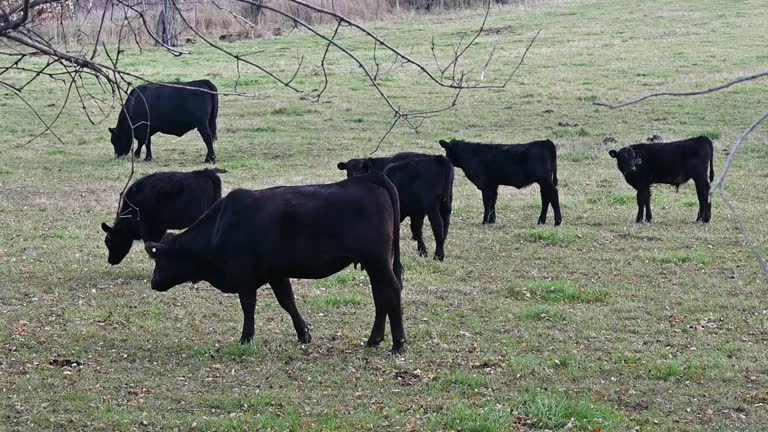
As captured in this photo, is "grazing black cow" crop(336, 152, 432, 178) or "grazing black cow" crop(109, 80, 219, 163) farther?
"grazing black cow" crop(109, 80, 219, 163)

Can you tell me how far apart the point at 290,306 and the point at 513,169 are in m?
7.02

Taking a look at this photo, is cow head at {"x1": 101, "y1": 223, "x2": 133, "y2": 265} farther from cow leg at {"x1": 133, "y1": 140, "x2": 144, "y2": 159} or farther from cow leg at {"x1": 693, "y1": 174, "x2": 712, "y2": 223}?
cow leg at {"x1": 133, "y1": 140, "x2": 144, "y2": 159}

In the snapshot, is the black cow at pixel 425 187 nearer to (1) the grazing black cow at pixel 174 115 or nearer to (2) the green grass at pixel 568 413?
(2) the green grass at pixel 568 413

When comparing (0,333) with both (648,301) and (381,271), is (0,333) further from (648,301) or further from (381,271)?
(648,301)

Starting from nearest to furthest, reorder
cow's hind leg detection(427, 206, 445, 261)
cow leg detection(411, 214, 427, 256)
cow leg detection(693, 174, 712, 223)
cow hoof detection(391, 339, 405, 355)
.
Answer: cow hoof detection(391, 339, 405, 355), cow's hind leg detection(427, 206, 445, 261), cow leg detection(411, 214, 427, 256), cow leg detection(693, 174, 712, 223)

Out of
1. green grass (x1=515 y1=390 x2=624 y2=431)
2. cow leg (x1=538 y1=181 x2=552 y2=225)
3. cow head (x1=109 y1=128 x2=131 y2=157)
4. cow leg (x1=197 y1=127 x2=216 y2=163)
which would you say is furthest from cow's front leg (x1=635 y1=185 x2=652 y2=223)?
cow head (x1=109 y1=128 x2=131 y2=157)

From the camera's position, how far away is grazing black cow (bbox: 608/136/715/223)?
1577cm

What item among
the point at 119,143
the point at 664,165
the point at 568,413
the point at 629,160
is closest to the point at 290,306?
the point at 568,413

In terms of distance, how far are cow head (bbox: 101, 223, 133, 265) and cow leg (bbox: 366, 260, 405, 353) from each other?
183 inches

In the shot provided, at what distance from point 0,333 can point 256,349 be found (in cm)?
257

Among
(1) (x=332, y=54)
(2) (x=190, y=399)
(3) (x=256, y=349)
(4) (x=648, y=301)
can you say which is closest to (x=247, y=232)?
(3) (x=256, y=349)

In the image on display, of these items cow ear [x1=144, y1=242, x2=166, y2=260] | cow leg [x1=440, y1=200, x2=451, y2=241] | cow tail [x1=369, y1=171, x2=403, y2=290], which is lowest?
cow leg [x1=440, y1=200, x2=451, y2=241]

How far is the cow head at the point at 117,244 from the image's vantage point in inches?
496

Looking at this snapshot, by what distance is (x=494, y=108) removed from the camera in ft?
92.0
